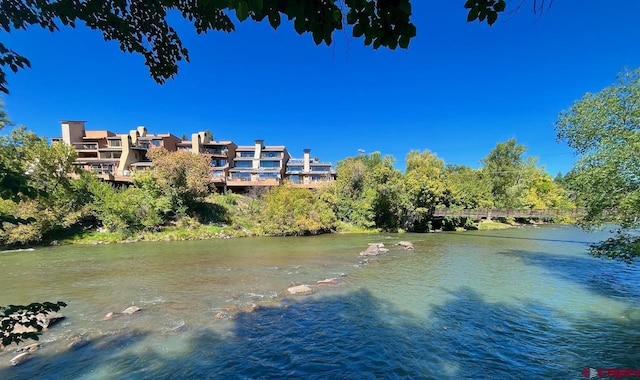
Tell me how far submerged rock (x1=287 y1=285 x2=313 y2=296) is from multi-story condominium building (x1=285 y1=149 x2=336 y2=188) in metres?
Result: 45.8

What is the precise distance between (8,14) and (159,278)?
51.1 ft

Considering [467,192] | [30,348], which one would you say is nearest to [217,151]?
[467,192]

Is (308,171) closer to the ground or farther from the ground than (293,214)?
farther from the ground

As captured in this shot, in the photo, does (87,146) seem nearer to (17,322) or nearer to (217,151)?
(217,151)

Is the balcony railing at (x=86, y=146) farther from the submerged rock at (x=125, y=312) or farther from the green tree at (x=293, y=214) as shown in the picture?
the submerged rock at (x=125, y=312)

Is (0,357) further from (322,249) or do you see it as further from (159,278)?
(322,249)

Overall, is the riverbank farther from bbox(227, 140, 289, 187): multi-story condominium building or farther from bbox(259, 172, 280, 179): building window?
bbox(259, 172, 280, 179): building window

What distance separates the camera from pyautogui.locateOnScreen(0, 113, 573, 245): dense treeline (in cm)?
2984

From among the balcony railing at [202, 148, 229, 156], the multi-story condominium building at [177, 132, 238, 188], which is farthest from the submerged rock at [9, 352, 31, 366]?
the balcony railing at [202, 148, 229, 156]

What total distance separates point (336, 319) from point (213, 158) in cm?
5564

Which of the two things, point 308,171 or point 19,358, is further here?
point 308,171

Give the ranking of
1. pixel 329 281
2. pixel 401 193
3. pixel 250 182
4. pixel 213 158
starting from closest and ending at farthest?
pixel 329 281 → pixel 401 193 → pixel 250 182 → pixel 213 158

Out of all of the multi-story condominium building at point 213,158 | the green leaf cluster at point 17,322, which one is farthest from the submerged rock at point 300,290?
the multi-story condominium building at point 213,158

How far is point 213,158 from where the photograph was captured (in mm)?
59781
